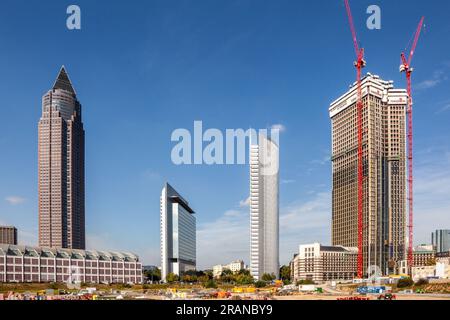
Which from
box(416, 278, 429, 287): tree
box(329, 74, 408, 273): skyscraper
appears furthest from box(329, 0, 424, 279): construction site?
box(416, 278, 429, 287): tree

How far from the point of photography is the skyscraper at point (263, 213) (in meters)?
59.3

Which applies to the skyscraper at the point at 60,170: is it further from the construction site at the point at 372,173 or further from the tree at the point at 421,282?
the tree at the point at 421,282

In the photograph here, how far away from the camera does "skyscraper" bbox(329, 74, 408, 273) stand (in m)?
57.4

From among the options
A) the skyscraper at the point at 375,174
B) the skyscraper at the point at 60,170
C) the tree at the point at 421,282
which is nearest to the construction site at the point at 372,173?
the skyscraper at the point at 375,174

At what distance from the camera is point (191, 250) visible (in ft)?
246

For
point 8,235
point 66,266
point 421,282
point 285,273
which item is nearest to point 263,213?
point 285,273

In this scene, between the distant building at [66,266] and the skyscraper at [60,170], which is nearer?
the distant building at [66,266]

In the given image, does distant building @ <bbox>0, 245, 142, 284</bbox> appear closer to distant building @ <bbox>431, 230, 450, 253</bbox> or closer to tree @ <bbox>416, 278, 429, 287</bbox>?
tree @ <bbox>416, 278, 429, 287</bbox>

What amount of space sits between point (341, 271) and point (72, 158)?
177 feet

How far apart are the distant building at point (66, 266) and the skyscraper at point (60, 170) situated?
3007cm

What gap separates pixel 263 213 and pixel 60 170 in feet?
137

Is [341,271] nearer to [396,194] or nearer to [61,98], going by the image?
[396,194]

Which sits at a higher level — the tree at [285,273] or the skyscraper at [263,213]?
the skyscraper at [263,213]
